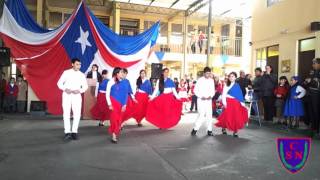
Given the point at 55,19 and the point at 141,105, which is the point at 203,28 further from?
the point at 141,105

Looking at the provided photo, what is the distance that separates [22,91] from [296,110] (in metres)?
10.4

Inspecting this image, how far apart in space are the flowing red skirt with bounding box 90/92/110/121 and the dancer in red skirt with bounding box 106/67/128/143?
3.17 m

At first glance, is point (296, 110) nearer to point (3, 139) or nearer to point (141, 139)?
point (141, 139)

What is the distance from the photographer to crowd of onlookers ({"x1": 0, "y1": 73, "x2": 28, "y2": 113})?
1559 cm

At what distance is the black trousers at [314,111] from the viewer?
1059 centimetres

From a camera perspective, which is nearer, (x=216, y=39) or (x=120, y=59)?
(x=120, y=59)

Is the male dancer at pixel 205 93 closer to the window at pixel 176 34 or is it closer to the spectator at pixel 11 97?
the spectator at pixel 11 97

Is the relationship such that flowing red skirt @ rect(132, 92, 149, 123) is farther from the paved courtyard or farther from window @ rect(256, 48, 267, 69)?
window @ rect(256, 48, 267, 69)

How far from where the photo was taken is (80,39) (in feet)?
49.0

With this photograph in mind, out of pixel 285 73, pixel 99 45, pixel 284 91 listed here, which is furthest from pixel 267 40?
pixel 99 45

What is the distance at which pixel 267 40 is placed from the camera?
56.9ft

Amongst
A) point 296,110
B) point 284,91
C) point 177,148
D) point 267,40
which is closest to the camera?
point 177,148

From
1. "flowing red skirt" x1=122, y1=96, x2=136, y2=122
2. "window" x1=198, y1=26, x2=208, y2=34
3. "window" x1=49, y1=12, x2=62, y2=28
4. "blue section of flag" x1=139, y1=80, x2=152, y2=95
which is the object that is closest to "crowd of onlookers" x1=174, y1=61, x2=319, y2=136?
"blue section of flag" x1=139, y1=80, x2=152, y2=95

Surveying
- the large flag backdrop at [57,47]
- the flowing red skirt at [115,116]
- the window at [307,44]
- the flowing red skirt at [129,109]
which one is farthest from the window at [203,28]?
the flowing red skirt at [115,116]
